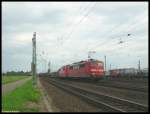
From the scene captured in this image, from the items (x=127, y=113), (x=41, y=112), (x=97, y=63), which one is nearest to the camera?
(x=127, y=113)

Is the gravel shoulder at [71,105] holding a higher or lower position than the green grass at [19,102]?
lower

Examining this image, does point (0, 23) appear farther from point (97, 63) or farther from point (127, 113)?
point (97, 63)

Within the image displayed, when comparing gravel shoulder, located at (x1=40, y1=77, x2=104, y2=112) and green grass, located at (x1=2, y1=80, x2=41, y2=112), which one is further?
gravel shoulder, located at (x1=40, y1=77, x2=104, y2=112)

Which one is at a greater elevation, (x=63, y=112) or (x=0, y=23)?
(x=0, y=23)

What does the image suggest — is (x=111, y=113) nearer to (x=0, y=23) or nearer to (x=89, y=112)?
(x=89, y=112)

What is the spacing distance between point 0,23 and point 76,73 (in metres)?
56.3

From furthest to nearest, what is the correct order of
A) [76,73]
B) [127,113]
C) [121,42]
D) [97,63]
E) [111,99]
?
[76,73]
[97,63]
[121,42]
[111,99]
[127,113]

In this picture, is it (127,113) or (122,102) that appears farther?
(122,102)

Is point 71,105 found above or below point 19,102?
below

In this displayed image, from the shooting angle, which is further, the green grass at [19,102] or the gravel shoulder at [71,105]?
the gravel shoulder at [71,105]

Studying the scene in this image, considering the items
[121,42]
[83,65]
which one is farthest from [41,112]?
[83,65]

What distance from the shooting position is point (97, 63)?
6362cm

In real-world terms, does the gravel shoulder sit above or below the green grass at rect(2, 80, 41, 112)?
below

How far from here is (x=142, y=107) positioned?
2084cm
